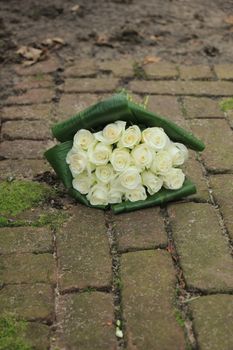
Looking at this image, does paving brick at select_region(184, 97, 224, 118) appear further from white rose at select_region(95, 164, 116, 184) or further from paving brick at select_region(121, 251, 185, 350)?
paving brick at select_region(121, 251, 185, 350)

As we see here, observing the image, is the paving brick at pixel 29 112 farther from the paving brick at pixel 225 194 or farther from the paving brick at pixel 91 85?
the paving brick at pixel 225 194

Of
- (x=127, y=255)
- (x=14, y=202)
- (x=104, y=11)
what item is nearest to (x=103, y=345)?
(x=127, y=255)

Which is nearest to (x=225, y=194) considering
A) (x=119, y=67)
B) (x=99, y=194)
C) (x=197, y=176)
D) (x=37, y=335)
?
(x=197, y=176)

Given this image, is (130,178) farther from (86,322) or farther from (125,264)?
(86,322)

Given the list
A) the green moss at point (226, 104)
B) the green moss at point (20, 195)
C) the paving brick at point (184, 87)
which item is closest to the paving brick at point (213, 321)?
the green moss at point (20, 195)

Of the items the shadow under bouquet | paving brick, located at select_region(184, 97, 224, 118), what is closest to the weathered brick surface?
the shadow under bouquet

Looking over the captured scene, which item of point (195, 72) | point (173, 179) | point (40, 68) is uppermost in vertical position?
point (173, 179)
